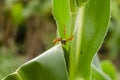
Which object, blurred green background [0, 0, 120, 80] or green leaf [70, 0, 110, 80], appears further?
blurred green background [0, 0, 120, 80]

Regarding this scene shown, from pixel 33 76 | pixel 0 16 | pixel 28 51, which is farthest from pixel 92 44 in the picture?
pixel 28 51

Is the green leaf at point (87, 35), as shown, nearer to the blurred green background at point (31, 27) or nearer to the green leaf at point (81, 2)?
the green leaf at point (81, 2)

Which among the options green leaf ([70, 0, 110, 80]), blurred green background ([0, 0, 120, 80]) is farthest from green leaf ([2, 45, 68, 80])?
blurred green background ([0, 0, 120, 80])

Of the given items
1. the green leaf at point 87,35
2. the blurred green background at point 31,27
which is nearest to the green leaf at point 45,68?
the green leaf at point 87,35

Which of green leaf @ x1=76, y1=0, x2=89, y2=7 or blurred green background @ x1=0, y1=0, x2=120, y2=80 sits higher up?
green leaf @ x1=76, y1=0, x2=89, y2=7

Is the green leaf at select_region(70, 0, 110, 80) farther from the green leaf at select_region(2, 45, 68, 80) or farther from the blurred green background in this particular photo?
the blurred green background

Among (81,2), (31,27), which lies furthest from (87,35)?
(31,27)
